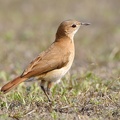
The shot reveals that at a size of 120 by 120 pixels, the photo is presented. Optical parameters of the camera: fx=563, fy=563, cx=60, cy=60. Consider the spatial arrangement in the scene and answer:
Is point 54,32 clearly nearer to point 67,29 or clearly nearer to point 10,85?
point 67,29

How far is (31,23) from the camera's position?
14.7 metres

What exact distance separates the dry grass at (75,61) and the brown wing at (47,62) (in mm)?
330

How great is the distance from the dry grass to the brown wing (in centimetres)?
33

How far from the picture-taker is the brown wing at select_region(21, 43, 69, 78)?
23.4ft

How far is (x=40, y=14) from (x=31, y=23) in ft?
4.59

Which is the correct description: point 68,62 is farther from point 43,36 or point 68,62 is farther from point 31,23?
point 31,23

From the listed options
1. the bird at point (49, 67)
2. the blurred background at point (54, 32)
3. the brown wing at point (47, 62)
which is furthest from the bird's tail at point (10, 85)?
the blurred background at point (54, 32)

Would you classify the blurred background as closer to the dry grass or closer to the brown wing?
the dry grass

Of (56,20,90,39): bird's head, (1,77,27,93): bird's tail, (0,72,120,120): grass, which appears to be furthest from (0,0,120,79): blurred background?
(1,77,27,93): bird's tail

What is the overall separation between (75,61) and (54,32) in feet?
9.08

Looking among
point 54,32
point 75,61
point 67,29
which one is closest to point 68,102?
point 67,29

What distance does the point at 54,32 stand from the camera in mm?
13297

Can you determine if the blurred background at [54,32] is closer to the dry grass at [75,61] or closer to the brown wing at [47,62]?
the dry grass at [75,61]

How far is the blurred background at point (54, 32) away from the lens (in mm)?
10102
